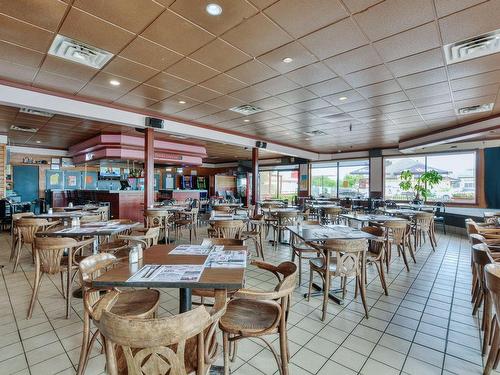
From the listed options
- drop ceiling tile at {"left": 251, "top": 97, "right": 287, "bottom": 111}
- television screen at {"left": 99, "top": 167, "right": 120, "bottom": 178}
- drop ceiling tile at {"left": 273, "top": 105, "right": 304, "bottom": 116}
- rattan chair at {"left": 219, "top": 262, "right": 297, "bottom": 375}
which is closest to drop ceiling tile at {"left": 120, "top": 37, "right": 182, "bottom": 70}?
drop ceiling tile at {"left": 251, "top": 97, "right": 287, "bottom": 111}

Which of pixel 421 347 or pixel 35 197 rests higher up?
pixel 35 197

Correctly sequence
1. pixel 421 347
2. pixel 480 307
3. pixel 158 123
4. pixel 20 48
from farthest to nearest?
pixel 158 123
pixel 20 48
pixel 480 307
pixel 421 347

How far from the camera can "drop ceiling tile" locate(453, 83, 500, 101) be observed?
15.1ft

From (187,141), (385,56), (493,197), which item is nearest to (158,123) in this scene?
(187,141)

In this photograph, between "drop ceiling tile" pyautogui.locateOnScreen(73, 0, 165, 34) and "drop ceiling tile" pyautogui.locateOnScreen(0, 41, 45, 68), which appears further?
"drop ceiling tile" pyautogui.locateOnScreen(0, 41, 45, 68)

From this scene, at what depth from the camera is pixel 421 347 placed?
2.35 metres

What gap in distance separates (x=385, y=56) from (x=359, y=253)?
8.83ft

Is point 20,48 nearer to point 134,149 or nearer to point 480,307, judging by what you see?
point 134,149

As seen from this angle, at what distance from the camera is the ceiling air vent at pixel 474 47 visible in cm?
315

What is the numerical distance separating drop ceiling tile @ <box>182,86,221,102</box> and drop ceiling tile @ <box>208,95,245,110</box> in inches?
6.8

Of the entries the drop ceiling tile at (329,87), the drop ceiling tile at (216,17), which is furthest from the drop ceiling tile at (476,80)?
the drop ceiling tile at (216,17)

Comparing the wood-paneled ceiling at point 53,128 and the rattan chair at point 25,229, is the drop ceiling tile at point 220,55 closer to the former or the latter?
the rattan chair at point 25,229

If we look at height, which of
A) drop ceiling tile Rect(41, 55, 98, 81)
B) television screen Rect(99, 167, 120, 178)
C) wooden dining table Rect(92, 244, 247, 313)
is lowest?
wooden dining table Rect(92, 244, 247, 313)

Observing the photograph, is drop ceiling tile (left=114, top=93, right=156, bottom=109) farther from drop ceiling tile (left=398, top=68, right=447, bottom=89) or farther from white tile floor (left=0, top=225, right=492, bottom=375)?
drop ceiling tile (left=398, top=68, right=447, bottom=89)
